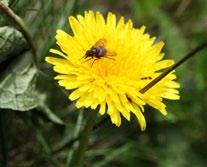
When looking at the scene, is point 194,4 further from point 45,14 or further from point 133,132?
point 45,14

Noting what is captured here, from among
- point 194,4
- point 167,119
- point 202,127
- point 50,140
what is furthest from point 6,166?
point 194,4

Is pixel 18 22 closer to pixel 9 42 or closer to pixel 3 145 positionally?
pixel 9 42

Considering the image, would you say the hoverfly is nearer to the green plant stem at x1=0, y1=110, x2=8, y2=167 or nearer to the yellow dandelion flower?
the yellow dandelion flower

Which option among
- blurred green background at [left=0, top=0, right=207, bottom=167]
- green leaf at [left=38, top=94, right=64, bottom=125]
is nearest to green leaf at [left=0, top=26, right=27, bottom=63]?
blurred green background at [left=0, top=0, right=207, bottom=167]

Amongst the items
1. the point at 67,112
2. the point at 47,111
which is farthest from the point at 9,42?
the point at 67,112

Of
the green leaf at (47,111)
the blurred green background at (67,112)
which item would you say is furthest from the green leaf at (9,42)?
the green leaf at (47,111)

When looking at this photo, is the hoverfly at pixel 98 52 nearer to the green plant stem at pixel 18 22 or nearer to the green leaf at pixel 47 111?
the green plant stem at pixel 18 22
